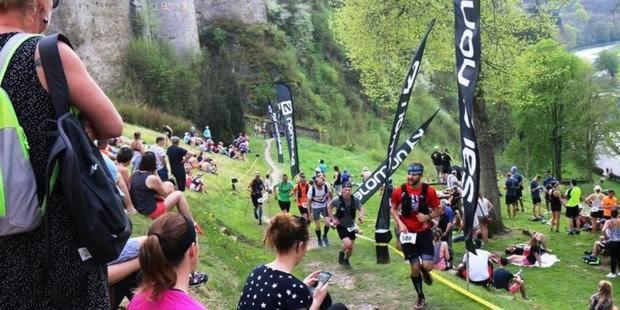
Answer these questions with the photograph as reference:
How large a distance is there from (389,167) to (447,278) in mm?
2297

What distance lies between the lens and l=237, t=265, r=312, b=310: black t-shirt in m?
4.32

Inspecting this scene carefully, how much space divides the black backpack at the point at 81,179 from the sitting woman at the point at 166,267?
56 cm

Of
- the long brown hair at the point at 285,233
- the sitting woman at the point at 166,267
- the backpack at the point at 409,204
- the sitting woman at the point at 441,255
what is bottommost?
the sitting woman at the point at 441,255

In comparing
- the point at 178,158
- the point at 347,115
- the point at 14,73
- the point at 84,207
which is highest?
the point at 14,73

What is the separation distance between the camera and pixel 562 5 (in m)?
22.2

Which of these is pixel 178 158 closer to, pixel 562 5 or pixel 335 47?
pixel 562 5

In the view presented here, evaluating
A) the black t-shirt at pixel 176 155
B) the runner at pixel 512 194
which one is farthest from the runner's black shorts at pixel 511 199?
the black t-shirt at pixel 176 155

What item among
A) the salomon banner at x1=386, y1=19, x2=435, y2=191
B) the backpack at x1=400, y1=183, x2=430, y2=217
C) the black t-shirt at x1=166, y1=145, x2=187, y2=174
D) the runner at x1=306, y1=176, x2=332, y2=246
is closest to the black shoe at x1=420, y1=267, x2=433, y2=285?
the backpack at x1=400, y1=183, x2=430, y2=217

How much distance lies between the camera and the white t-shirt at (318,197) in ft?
52.4

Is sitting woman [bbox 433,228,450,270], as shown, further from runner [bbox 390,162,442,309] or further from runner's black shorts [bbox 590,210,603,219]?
runner's black shorts [bbox 590,210,603,219]

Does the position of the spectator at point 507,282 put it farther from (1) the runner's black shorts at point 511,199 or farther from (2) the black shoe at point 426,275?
(1) the runner's black shorts at point 511,199

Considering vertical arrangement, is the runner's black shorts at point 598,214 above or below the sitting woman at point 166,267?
below

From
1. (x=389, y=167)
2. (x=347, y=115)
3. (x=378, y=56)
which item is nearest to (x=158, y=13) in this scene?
(x=347, y=115)

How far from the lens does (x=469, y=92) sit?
8.94 m
